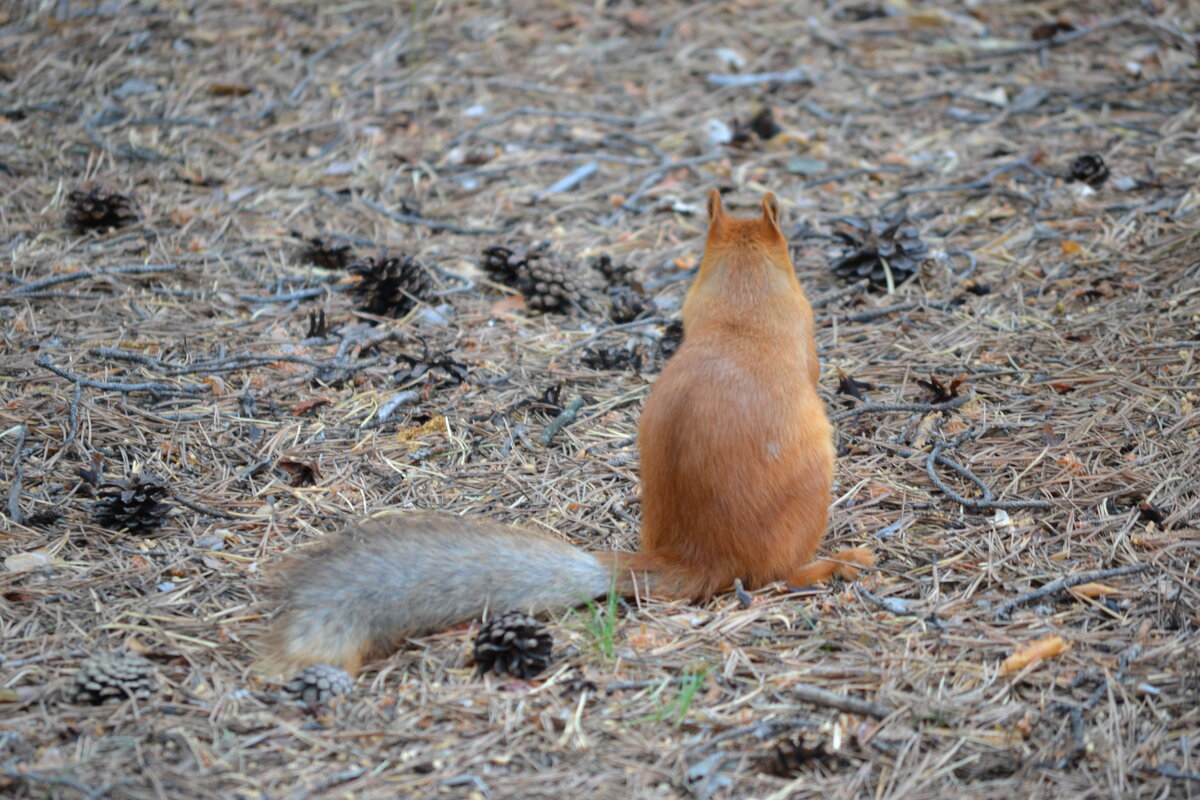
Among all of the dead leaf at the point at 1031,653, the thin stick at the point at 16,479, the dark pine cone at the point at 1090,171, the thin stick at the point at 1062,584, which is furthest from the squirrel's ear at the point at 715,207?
the dark pine cone at the point at 1090,171

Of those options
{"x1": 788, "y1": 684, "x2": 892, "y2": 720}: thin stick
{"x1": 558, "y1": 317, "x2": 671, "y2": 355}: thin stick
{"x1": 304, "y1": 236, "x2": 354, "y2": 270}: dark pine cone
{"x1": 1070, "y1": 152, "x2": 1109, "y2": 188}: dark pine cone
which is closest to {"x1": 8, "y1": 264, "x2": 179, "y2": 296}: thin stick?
{"x1": 304, "y1": 236, "x2": 354, "y2": 270}: dark pine cone

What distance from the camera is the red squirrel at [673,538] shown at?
7.45 feet

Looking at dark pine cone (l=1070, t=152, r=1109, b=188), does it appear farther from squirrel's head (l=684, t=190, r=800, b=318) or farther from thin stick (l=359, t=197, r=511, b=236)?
thin stick (l=359, t=197, r=511, b=236)

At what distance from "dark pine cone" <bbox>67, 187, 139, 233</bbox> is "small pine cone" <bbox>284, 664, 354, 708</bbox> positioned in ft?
10.2

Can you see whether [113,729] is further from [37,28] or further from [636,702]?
[37,28]

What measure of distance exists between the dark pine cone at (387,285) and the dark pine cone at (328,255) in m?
0.30

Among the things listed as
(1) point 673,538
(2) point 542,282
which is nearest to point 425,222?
(2) point 542,282

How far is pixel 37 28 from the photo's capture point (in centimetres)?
611

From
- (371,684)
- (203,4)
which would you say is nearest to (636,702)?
(371,684)

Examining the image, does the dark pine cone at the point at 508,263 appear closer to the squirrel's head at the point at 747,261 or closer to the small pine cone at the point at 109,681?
the squirrel's head at the point at 747,261

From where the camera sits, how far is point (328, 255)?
4539 mm

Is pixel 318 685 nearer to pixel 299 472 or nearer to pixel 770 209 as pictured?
pixel 299 472

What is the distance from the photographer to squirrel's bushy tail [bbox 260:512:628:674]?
223 centimetres

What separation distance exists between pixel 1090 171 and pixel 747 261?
8.84 feet
